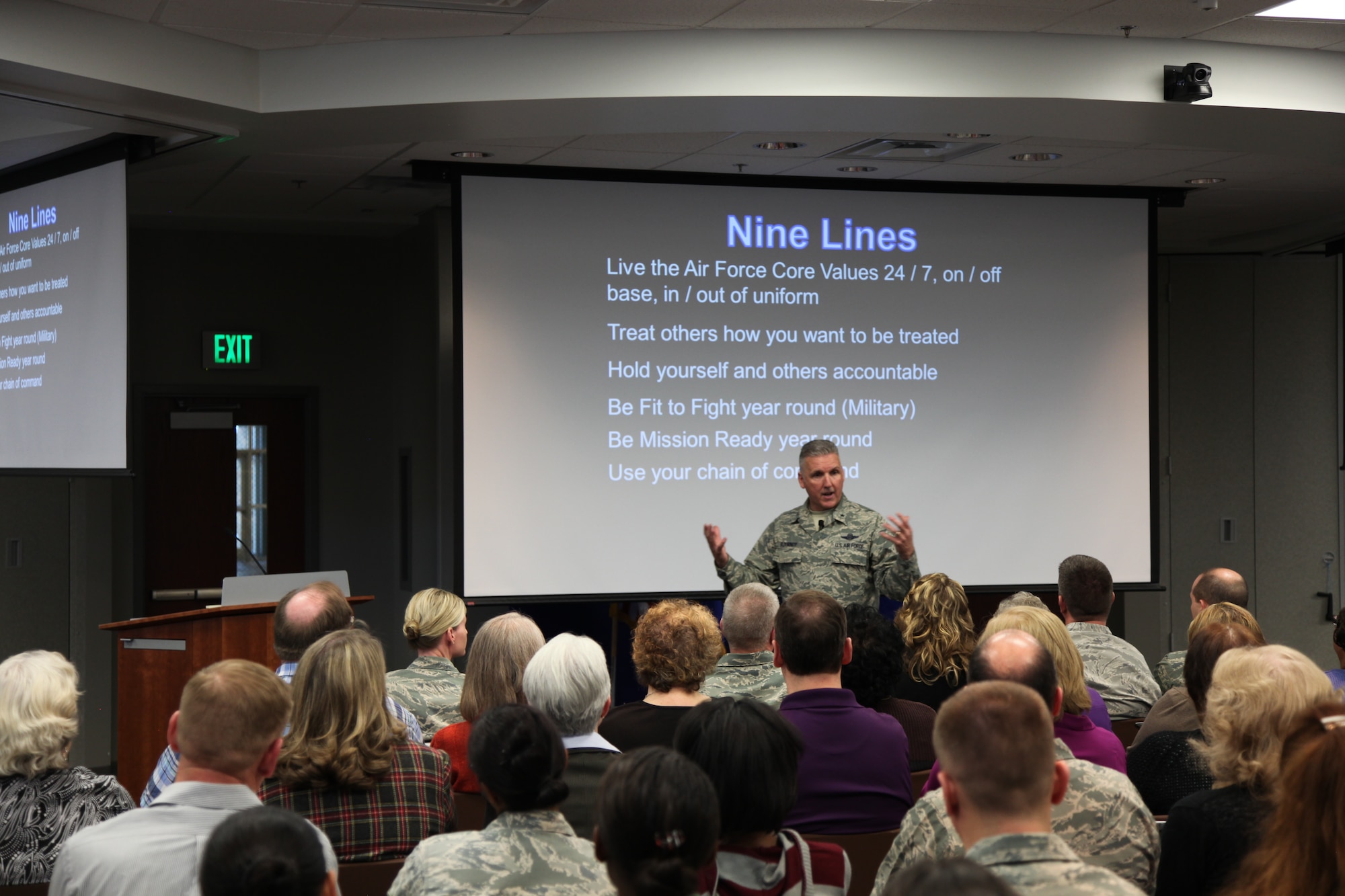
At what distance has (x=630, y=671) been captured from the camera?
294 inches

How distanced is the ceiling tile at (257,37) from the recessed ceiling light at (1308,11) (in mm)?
3573

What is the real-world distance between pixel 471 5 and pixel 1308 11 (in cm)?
311

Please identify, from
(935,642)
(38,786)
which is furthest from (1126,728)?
(38,786)

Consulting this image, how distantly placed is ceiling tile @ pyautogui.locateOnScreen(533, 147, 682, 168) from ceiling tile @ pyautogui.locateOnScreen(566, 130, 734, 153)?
71mm

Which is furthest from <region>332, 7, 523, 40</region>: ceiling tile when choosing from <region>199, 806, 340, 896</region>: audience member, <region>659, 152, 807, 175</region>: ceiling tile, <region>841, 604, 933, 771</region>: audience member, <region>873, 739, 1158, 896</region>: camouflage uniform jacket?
<region>199, 806, 340, 896</region>: audience member

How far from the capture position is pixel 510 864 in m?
1.87

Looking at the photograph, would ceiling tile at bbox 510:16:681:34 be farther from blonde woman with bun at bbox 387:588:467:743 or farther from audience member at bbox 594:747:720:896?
audience member at bbox 594:747:720:896

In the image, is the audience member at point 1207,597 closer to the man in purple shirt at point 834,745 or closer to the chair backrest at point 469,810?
the man in purple shirt at point 834,745

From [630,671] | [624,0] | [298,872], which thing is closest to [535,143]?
[624,0]

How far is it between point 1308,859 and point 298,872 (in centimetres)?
122

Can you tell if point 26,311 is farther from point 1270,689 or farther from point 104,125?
point 1270,689

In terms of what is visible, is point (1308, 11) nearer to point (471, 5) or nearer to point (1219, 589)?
point (1219, 589)

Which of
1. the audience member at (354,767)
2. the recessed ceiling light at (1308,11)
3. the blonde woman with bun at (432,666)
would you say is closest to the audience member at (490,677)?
the blonde woman with bun at (432,666)

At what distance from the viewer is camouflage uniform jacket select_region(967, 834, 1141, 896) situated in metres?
1.56
